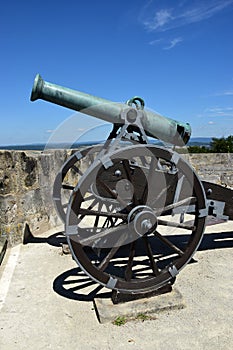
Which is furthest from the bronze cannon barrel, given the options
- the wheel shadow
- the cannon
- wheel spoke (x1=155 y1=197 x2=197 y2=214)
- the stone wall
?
the wheel shadow

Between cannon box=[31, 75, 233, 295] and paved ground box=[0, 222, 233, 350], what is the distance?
1.02 ft

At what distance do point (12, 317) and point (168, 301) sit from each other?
1.31m

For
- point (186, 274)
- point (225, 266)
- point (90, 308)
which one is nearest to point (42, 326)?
Result: point (90, 308)

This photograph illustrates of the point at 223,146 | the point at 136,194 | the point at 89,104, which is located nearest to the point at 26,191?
the point at 89,104

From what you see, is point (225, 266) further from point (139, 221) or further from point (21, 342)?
point (21, 342)

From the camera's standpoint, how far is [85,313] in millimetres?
2867

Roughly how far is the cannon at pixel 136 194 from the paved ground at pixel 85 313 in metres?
0.31

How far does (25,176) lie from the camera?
484 centimetres

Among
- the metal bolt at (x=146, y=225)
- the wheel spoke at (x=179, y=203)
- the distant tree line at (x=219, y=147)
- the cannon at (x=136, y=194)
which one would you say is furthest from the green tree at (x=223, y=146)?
the metal bolt at (x=146, y=225)

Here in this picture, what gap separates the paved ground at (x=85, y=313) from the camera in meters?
2.48

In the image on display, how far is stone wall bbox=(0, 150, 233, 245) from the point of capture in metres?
4.50

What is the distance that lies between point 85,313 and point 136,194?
109 centimetres

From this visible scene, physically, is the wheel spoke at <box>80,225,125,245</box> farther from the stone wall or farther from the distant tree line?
the distant tree line

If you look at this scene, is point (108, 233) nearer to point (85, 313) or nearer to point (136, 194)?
point (136, 194)
